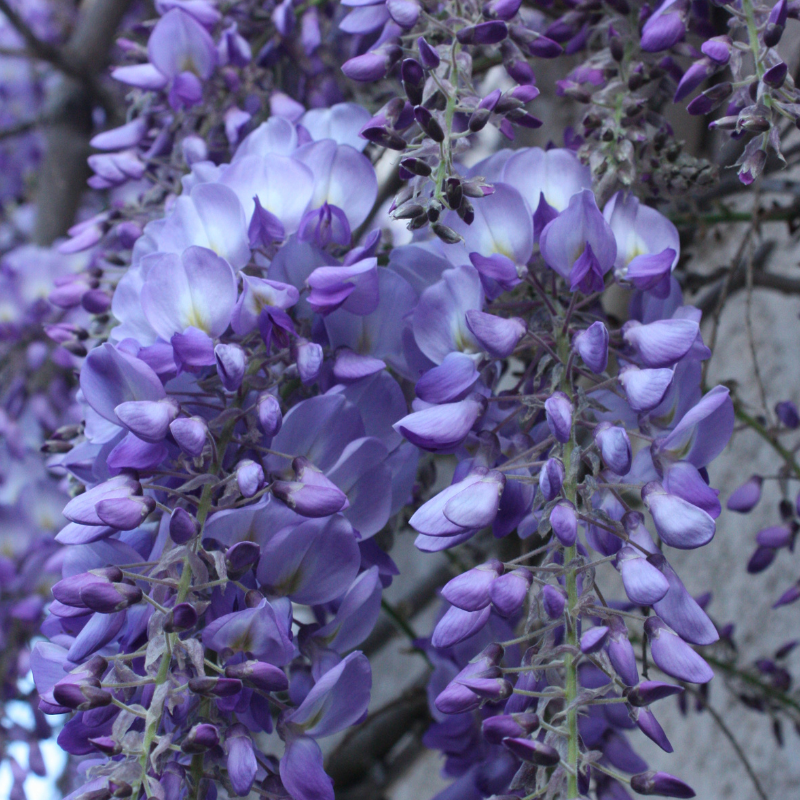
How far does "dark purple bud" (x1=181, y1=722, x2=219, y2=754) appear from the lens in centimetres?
38

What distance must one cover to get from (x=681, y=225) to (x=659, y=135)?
1.00 ft

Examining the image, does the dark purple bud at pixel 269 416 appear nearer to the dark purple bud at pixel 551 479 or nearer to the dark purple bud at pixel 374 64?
→ the dark purple bud at pixel 551 479

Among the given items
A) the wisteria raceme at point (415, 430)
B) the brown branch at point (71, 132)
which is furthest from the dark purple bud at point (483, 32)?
the brown branch at point (71, 132)

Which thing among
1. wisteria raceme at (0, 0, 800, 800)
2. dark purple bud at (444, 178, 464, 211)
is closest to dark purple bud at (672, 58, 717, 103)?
wisteria raceme at (0, 0, 800, 800)

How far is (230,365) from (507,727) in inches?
9.0

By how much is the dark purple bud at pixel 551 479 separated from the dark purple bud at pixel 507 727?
4.1 inches

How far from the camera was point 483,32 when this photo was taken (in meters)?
0.52

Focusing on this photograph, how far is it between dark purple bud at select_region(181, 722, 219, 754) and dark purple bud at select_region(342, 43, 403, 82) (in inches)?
16.2

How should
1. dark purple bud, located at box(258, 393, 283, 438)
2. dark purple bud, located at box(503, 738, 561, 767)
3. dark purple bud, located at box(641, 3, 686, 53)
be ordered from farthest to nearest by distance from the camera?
dark purple bud, located at box(641, 3, 686, 53) < dark purple bud, located at box(258, 393, 283, 438) < dark purple bud, located at box(503, 738, 561, 767)

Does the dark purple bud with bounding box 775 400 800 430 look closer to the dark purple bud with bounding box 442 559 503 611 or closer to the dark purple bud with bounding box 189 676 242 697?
the dark purple bud with bounding box 442 559 503 611

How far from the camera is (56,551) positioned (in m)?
1.04

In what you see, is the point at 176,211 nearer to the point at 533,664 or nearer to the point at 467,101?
the point at 467,101

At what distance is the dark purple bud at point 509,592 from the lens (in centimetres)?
41

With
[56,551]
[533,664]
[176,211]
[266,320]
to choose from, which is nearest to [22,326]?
[56,551]
